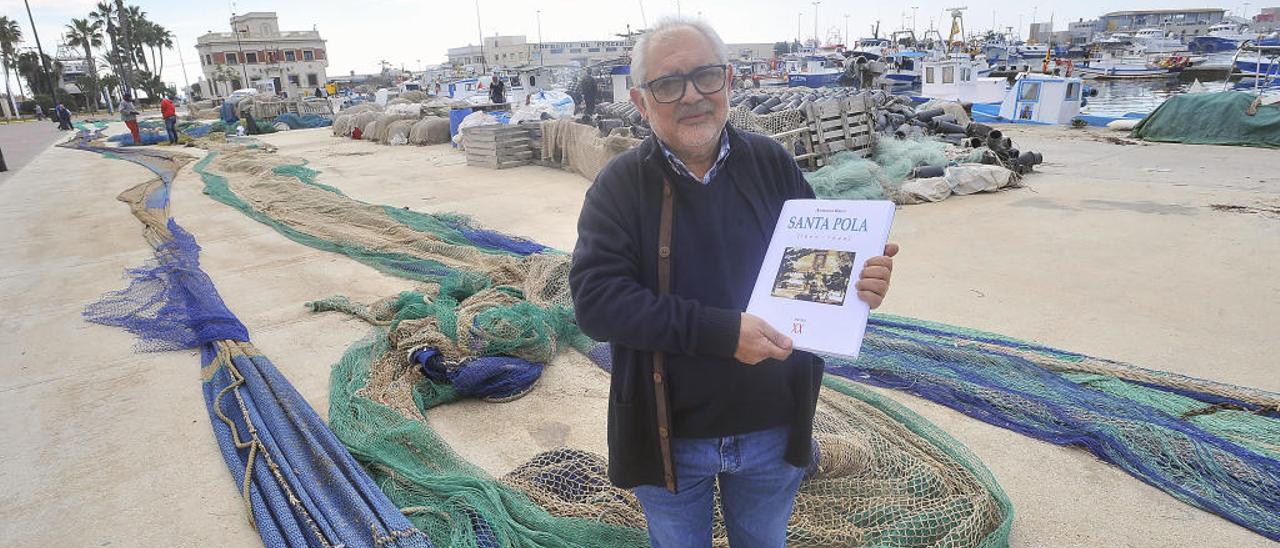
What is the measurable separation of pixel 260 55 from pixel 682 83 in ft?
285

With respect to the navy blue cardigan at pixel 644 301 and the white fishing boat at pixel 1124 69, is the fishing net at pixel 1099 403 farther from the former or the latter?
the white fishing boat at pixel 1124 69

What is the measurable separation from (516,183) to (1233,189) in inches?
373

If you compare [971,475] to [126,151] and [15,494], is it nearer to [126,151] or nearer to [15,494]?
[15,494]

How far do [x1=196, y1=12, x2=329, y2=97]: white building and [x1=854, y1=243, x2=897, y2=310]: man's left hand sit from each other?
78.8 m

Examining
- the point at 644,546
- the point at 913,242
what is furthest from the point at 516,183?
the point at 644,546

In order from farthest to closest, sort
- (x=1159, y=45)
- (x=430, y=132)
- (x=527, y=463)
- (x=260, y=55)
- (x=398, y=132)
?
1. (x=260, y=55)
2. (x=1159, y=45)
3. (x=398, y=132)
4. (x=430, y=132)
5. (x=527, y=463)

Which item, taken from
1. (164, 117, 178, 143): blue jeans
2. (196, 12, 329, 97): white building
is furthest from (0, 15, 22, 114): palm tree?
(164, 117, 178, 143): blue jeans

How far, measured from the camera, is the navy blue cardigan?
1.30 metres

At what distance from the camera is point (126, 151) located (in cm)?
1753

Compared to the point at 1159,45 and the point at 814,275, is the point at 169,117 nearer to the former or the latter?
the point at 814,275

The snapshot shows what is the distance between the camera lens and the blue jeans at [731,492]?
4.83 ft

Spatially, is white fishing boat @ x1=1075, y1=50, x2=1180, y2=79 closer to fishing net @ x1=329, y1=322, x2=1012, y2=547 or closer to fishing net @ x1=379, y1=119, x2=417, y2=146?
fishing net @ x1=379, y1=119, x2=417, y2=146

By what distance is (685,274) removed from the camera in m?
1.42

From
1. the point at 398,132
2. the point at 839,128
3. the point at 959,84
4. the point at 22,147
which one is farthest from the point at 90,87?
the point at 839,128
